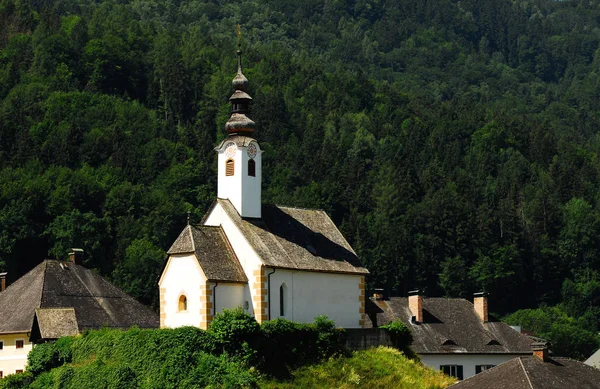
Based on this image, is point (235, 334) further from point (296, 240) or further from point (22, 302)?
point (22, 302)

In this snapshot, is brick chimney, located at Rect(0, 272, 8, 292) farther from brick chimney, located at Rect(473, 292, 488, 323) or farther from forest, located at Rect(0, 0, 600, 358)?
brick chimney, located at Rect(473, 292, 488, 323)

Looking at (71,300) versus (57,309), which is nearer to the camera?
(57,309)

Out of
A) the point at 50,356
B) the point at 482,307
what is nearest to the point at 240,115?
the point at 50,356

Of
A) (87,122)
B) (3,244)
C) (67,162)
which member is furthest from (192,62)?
(3,244)

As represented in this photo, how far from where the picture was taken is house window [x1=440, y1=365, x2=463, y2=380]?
7200cm

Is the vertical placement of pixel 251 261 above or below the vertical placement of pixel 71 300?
above

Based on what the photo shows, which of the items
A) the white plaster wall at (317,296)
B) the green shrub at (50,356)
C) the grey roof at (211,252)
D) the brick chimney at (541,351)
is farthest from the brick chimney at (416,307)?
the green shrub at (50,356)

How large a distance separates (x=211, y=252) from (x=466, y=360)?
24.0 meters

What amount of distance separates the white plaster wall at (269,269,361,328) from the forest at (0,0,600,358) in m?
36.7

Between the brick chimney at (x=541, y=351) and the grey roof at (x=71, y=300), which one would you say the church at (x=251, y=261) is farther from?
the brick chimney at (x=541, y=351)

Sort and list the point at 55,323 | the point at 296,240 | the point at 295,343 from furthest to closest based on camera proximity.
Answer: the point at 55,323 → the point at 296,240 → the point at 295,343

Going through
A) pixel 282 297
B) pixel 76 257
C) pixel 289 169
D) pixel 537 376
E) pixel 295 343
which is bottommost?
pixel 537 376

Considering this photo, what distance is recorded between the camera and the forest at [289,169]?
353 ft

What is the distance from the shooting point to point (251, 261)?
178 ft
